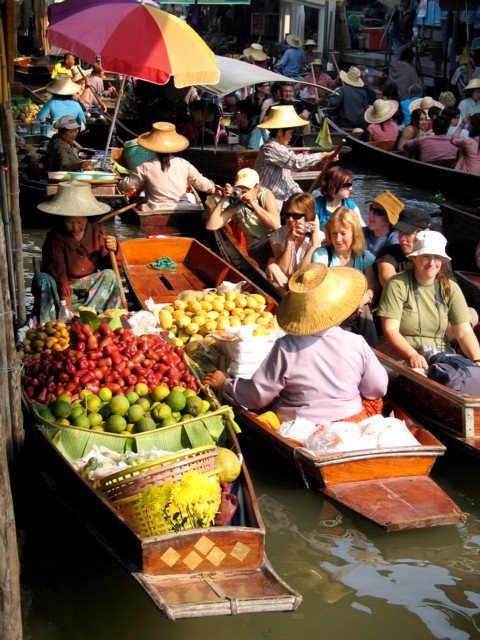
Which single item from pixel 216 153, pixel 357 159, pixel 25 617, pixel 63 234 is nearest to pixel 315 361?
pixel 25 617

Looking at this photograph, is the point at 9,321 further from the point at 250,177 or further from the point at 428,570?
the point at 250,177

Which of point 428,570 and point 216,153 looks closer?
point 428,570

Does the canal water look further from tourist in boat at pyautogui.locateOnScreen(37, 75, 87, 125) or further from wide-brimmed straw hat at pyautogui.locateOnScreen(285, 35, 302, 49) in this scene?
wide-brimmed straw hat at pyautogui.locateOnScreen(285, 35, 302, 49)

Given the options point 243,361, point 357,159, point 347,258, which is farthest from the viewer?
point 357,159

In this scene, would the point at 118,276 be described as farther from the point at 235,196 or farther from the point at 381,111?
the point at 381,111

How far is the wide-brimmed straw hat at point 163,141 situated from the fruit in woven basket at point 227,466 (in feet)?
19.0

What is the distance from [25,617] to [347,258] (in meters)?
3.31

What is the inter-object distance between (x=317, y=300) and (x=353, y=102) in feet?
43.8

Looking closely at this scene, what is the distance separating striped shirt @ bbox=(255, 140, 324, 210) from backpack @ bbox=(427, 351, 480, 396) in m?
3.96

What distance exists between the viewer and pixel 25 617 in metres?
4.54

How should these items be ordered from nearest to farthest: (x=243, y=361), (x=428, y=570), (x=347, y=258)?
(x=428, y=570) < (x=243, y=361) < (x=347, y=258)

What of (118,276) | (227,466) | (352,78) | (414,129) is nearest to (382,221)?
(118,276)

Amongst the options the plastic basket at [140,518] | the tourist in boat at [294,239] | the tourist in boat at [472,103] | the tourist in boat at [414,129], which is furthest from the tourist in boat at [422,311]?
the tourist in boat at [472,103]

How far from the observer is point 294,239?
23.7 feet
